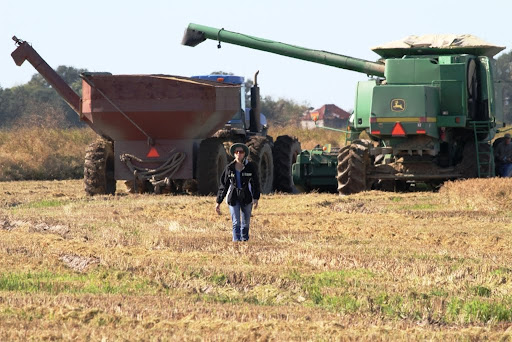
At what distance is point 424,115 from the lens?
23.0 m

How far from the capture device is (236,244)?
1432 centimetres

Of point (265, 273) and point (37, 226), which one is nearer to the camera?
point (265, 273)

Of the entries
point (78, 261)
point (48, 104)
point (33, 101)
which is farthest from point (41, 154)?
point (33, 101)

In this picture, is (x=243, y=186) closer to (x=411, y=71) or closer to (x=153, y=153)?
(x=411, y=71)

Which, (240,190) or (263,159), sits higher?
(263,159)

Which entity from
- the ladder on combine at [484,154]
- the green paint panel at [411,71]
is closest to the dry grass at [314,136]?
the ladder on combine at [484,154]

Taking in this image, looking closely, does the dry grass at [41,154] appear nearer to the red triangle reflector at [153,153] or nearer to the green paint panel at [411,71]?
the red triangle reflector at [153,153]

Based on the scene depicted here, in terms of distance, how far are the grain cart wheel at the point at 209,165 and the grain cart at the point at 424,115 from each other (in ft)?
8.62

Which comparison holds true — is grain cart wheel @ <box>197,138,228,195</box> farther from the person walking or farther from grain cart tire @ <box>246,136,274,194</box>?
the person walking

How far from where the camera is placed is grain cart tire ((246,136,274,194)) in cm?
2521

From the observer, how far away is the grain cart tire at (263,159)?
992 inches

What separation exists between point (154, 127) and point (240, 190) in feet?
31.3

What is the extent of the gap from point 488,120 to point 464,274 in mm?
13043

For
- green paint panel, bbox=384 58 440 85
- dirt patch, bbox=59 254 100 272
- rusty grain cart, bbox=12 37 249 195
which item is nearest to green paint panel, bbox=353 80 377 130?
green paint panel, bbox=384 58 440 85
